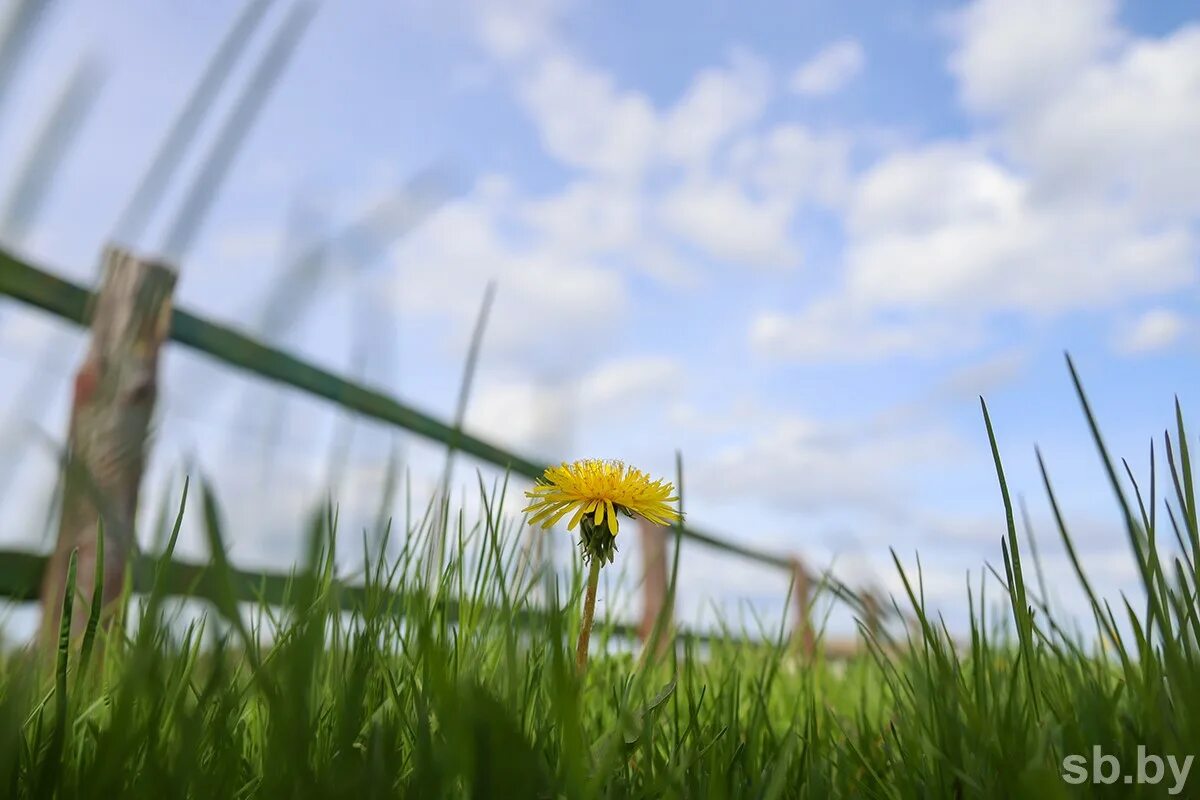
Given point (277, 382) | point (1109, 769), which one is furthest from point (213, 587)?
point (1109, 769)

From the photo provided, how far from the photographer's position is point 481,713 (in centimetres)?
59

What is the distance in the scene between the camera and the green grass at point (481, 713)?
594mm

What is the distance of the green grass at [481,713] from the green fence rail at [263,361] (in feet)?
0.30

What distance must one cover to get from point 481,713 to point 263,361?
0.79ft

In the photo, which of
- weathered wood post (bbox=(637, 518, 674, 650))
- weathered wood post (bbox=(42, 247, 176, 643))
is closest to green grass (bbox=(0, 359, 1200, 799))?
weathered wood post (bbox=(42, 247, 176, 643))

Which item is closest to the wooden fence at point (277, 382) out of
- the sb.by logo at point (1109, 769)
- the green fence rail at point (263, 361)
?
the green fence rail at point (263, 361)

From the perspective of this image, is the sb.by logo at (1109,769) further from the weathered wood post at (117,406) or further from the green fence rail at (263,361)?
the weathered wood post at (117,406)

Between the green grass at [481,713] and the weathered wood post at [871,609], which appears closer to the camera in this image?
the green grass at [481,713]

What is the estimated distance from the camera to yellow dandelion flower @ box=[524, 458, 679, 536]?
103 cm

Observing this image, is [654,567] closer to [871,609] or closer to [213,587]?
[871,609]

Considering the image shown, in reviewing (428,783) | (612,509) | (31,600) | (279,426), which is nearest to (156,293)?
(279,426)

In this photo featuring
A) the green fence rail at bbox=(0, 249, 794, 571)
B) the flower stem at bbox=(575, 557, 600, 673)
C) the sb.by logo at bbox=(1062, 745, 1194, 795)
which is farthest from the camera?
the flower stem at bbox=(575, 557, 600, 673)

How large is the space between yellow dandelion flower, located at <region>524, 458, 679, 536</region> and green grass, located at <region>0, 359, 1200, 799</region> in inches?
2.4

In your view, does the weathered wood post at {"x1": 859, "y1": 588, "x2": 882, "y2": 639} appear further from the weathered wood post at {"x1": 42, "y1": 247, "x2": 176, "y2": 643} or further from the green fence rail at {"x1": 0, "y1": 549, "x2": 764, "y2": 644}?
the weathered wood post at {"x1": 42, "y1": 247, "x2": 176, "y2": 643}
